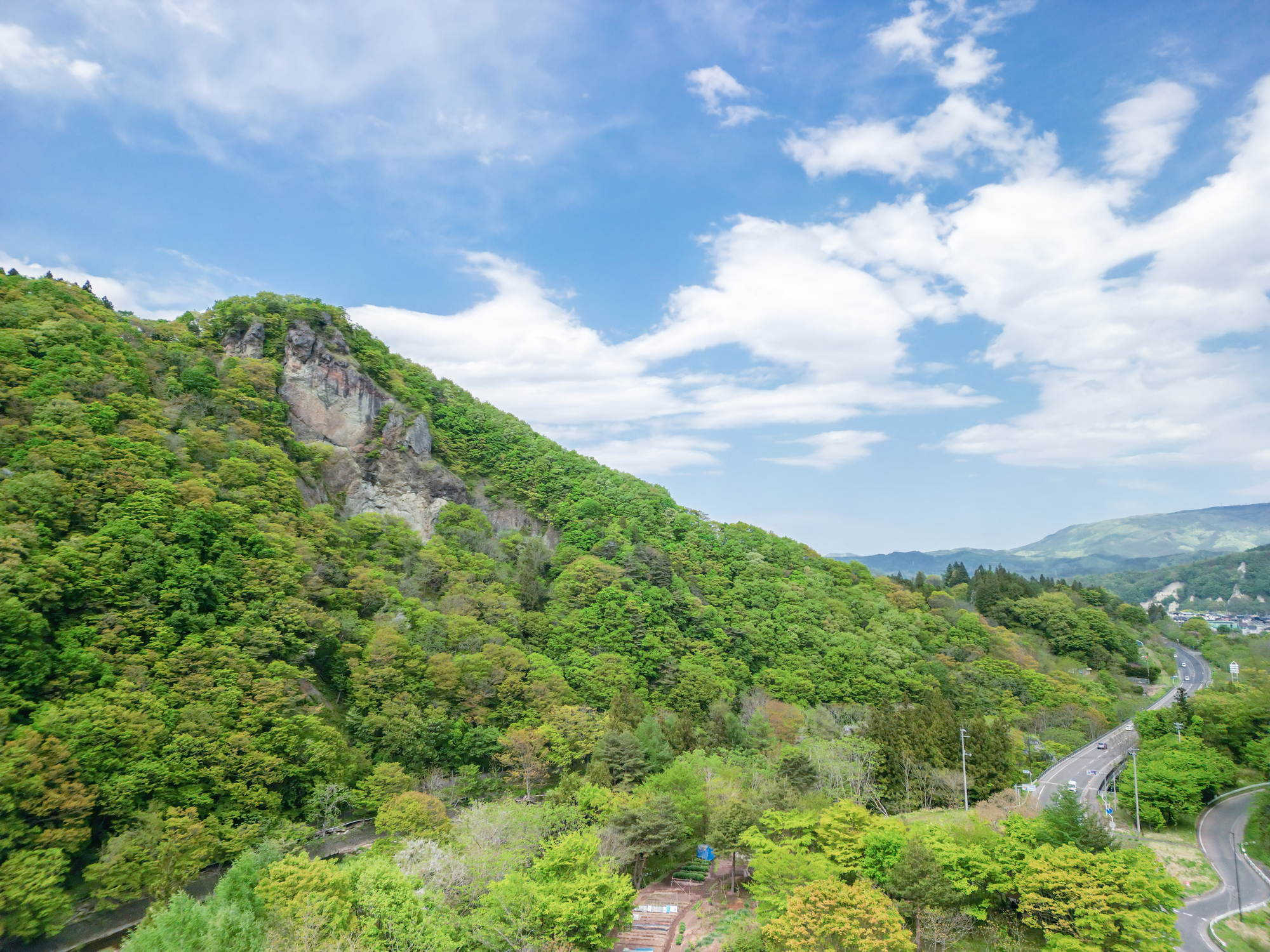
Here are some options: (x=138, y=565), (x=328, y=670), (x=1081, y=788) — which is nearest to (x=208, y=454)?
(x=138, y=565)

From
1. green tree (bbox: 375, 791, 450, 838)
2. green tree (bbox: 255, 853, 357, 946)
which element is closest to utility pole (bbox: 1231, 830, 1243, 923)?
green tree (bbox: 375, 791, 450, 838)

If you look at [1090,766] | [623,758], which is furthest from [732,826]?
[1090,766]

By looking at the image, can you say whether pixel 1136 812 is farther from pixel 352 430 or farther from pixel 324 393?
pixel 324 393

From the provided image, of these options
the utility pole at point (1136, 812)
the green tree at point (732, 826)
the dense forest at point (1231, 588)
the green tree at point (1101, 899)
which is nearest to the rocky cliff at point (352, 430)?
the green tree at point (732, 826)

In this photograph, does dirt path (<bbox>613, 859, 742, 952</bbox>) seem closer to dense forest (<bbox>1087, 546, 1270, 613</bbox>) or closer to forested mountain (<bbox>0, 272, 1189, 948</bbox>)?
forested mountain (<bbox>0, 272, 1189, 948</bbox>)

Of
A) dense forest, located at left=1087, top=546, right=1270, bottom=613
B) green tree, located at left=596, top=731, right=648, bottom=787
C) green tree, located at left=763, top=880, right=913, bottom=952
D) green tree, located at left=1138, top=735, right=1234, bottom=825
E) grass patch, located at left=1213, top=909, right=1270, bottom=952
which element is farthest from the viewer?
dense forest, located at left=1087, top=546, right=1270, bottom=613

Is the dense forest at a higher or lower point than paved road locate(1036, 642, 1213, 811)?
higher

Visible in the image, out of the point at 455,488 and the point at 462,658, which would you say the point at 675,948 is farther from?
the point at 455,488
